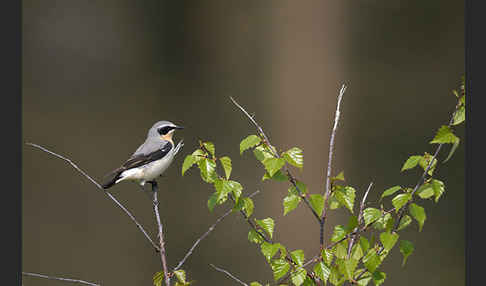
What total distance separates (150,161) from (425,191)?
1128 mm

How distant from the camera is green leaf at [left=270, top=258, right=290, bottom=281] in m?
1.46

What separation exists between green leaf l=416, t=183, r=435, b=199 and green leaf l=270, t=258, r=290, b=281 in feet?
1.28

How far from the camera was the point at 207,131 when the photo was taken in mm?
3975

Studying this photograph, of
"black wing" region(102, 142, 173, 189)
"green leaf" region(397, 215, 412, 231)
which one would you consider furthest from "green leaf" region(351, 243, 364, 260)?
"black wing" region(102, 142, 173, 189)

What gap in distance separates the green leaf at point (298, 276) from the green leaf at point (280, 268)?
1.0 inches

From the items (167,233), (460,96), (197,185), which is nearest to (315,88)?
(197,185)

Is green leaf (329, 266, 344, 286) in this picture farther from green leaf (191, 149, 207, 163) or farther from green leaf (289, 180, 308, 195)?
green leaf (191, 149, 207, 163)

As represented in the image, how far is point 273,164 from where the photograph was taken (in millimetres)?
1417

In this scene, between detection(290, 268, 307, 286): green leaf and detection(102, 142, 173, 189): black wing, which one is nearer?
detection(290, 268, 307, 286): green leaf

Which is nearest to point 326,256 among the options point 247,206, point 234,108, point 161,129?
point 247,206

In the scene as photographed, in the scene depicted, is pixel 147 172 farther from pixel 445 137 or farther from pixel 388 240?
pixel 445 137

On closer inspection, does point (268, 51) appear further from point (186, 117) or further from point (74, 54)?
point (74, 54)

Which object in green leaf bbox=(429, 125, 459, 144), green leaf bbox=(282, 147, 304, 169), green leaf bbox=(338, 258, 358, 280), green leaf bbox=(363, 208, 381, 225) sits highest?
green leaf bbox=(429, 125, 459, 144)

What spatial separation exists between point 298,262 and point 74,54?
116 inches
